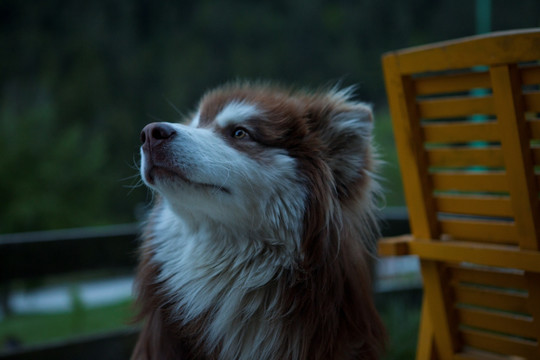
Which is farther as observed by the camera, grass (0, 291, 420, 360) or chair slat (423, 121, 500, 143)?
grass (0, 291, 420, 360)

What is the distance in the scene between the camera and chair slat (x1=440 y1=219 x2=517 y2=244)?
1.95m

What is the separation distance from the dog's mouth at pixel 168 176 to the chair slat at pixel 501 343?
113 cm

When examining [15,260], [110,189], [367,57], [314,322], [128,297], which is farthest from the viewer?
[367,57]

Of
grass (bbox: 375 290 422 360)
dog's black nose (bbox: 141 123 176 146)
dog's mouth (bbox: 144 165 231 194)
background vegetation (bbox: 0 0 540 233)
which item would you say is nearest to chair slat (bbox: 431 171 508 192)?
dog's mouth (bbox: 144 165 231 194)

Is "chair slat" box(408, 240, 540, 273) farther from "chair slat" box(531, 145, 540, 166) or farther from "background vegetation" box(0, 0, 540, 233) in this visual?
"background vegetation" box(0, 0, 540, 233)

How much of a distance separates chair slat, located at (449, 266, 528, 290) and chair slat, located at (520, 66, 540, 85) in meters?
0.67

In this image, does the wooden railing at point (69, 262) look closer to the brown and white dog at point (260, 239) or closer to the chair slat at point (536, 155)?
the brown and white dog at point (260, 239)

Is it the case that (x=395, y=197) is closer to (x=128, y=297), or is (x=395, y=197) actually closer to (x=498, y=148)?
(x=128, y=297)

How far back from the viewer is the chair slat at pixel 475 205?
195 centimetres

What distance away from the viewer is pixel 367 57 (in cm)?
671

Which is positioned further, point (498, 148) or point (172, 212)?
point (172, 212)

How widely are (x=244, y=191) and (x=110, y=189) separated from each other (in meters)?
4.51

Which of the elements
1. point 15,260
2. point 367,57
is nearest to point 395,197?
point 367,57

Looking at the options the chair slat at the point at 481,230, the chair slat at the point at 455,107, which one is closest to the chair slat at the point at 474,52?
the chair slat at the point at 455,107
